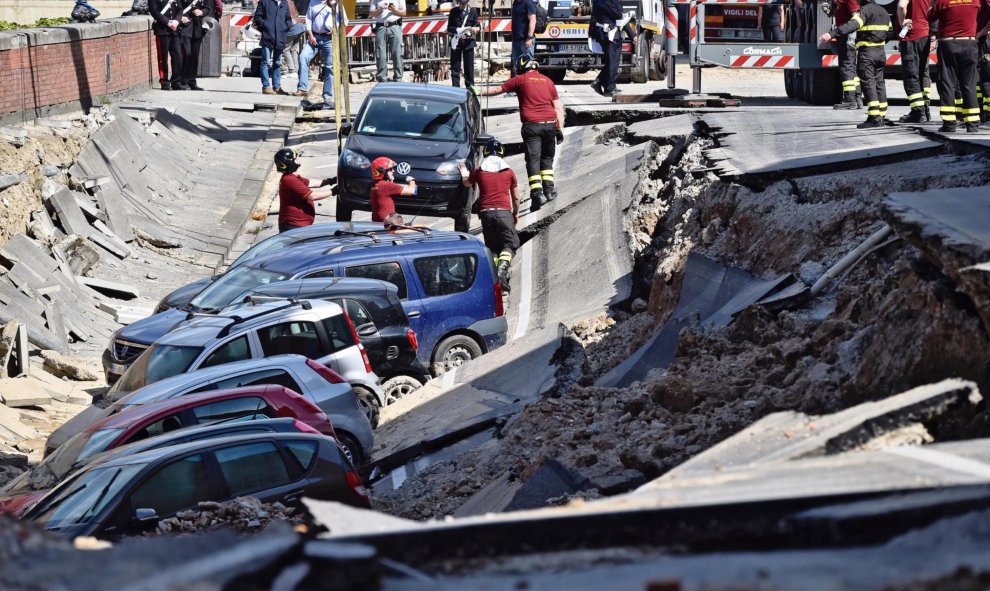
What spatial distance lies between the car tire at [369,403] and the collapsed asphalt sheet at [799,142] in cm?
469

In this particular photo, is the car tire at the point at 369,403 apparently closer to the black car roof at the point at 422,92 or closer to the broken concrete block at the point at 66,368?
the broken concrete block at the point at 66,368

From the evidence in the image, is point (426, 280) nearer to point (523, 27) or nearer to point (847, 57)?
point (847, 57)

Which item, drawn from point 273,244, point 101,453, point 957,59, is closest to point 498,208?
point 273,244

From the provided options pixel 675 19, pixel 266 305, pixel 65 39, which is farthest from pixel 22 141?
pixel 675 19

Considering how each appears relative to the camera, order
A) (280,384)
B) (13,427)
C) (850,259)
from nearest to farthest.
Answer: (850,259) < (280,384) < (13,427)

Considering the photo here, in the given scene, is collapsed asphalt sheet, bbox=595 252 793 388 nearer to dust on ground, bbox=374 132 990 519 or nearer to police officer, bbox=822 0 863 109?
dust on ground, bbox=374 132 990 519

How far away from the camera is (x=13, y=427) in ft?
40.9

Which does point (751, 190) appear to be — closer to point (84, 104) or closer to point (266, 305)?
point (266, 305)

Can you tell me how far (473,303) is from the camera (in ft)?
47.1

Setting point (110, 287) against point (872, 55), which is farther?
point (110, 287)

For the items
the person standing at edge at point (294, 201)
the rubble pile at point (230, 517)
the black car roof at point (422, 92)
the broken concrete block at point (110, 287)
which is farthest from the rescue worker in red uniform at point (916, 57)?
the rubble pile at point (230, 517)

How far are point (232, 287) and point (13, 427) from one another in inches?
109

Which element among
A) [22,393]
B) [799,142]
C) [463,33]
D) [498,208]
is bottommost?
[22,393]

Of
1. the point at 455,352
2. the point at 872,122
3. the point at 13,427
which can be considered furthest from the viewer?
the point at 872,122
